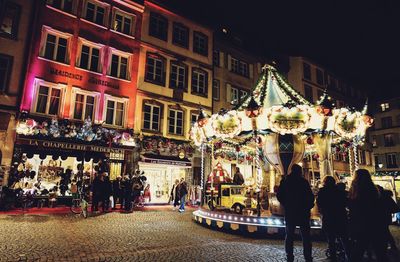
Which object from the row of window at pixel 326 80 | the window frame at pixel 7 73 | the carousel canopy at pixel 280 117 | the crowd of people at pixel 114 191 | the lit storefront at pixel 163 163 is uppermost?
the row of window at pixel 326 80

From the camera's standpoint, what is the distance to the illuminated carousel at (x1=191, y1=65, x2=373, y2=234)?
10094mm

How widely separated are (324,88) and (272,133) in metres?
24.6

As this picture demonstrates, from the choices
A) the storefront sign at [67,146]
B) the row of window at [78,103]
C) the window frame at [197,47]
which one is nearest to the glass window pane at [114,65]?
the row of window at [78,103]

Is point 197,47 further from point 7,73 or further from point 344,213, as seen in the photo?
point 344,213

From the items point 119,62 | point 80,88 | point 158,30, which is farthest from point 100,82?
point 158,30

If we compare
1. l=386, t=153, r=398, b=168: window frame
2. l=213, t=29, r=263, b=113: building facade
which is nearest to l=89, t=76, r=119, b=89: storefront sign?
l=213, t=29, r=263, b=113: building facade

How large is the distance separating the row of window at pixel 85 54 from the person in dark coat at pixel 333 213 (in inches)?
641

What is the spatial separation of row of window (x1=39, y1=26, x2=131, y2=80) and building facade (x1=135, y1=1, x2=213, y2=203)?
1.38 metres

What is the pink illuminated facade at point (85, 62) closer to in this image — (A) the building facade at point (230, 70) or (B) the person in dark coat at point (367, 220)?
(A) the building facade at point (230, 70)

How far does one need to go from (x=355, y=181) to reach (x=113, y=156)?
50.1ft

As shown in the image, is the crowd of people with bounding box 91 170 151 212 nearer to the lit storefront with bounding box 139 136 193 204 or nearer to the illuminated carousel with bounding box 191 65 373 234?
the lit storefront with bounding box 139 136 193 204

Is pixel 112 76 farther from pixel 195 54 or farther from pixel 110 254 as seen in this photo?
pixel 110 254

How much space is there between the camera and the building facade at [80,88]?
15602mm

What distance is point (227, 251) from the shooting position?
22.7ft
